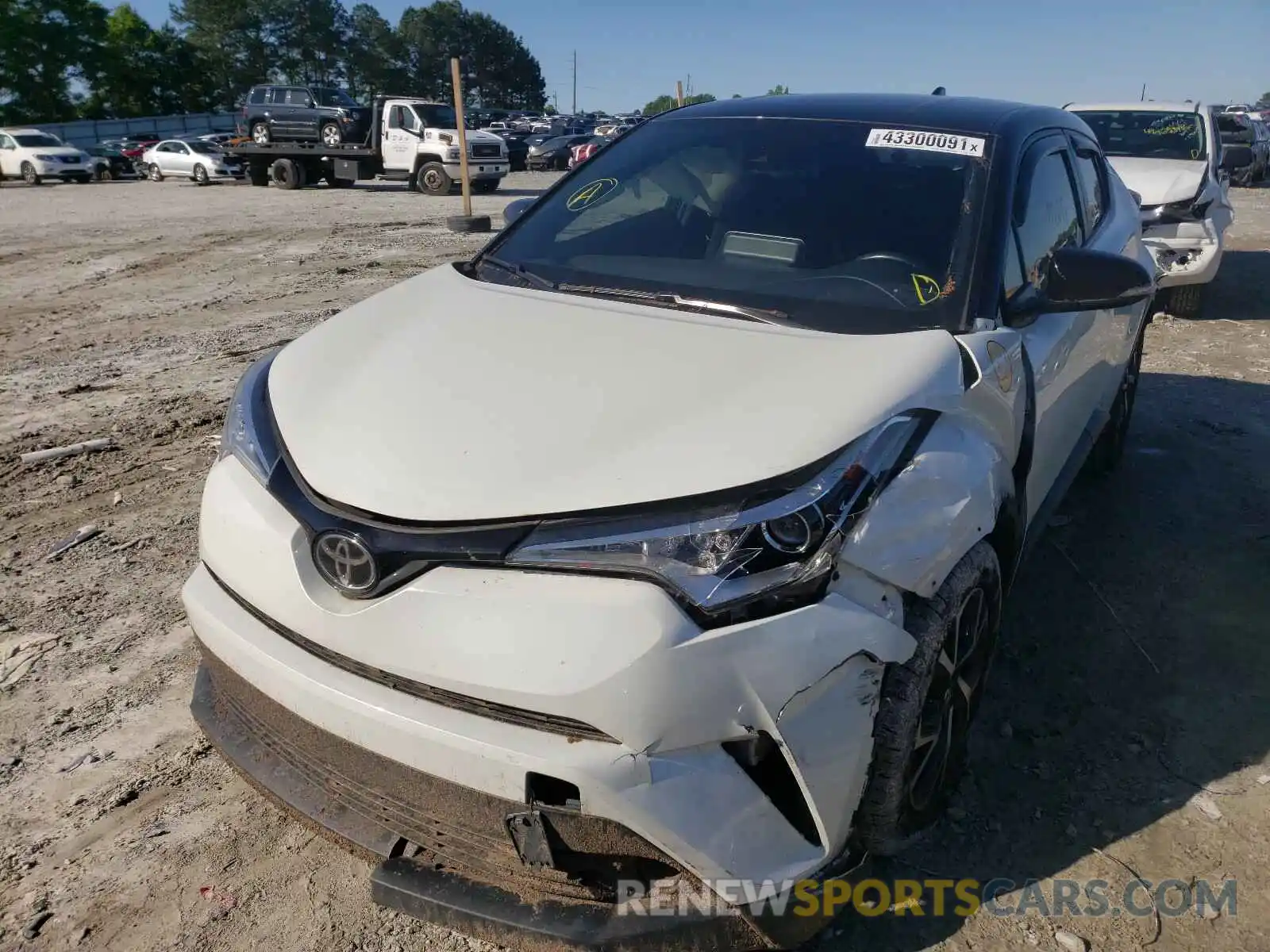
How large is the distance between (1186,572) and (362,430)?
11.2ft

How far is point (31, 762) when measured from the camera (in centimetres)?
266

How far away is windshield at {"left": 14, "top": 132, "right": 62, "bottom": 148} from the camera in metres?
29.6

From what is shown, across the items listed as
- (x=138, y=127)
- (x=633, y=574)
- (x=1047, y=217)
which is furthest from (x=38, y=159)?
(x=633, y=574)

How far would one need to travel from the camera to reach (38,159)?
95.6 ft

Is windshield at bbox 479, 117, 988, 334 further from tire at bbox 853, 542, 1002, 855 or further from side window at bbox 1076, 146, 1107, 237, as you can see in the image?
side window at bbox 1076, 146, 1107, 237

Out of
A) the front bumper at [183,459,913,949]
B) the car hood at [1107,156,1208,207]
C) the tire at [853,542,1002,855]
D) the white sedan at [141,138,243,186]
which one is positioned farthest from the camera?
the white sedan at [141,138,243,186]

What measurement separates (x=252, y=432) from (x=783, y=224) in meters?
1.60

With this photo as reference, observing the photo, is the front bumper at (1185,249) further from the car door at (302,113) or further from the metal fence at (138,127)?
the metal fence at (138,127)

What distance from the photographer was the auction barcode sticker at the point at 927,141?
2797 millimetres

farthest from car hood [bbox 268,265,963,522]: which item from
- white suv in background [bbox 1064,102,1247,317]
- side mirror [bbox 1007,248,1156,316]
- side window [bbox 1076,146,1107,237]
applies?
white suv in background [bbox 1064,102,1247,317]

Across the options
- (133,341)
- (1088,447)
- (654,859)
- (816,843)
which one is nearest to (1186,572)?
(1088,447)

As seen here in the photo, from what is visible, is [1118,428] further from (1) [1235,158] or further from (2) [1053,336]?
(1) [1235,158]

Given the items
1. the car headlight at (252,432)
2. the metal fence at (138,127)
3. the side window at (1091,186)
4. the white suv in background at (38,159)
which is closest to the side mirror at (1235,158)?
the side window at (1091,186)

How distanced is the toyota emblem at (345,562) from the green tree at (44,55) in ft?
215
